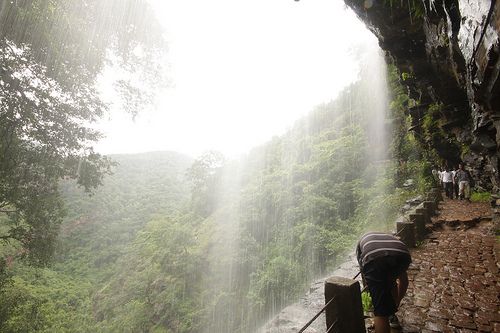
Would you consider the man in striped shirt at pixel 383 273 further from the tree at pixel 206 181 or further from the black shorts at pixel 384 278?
the tree at pixel 206 181

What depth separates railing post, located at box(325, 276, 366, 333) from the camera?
2832 millimetres

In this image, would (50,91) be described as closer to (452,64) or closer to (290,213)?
(452,64)

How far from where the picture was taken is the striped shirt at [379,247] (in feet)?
8.71

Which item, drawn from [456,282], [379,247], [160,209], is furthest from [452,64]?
[160,209]

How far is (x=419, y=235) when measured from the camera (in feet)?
23.9

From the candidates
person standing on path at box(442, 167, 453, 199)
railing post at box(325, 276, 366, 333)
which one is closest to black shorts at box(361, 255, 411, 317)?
railing post at box(325, 276, 366, 333)

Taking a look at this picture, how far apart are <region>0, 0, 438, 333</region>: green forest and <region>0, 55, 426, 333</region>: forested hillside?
0.11 metres

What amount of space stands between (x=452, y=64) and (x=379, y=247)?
21.3ft

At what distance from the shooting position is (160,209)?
4162cm

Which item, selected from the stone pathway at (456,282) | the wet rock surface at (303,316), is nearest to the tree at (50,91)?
the wet rock surface at (303,316)

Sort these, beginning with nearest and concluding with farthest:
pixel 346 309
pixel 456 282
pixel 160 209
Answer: pixel 346 309 < pixel 456 282 < pixel 160 209

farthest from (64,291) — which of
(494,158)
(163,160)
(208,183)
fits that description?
(163,160)

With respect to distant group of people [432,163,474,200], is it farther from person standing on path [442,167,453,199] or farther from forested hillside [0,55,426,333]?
forested hillside [0,55,426,333]

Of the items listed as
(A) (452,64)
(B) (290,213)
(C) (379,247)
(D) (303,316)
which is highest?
(A) (452,64)
